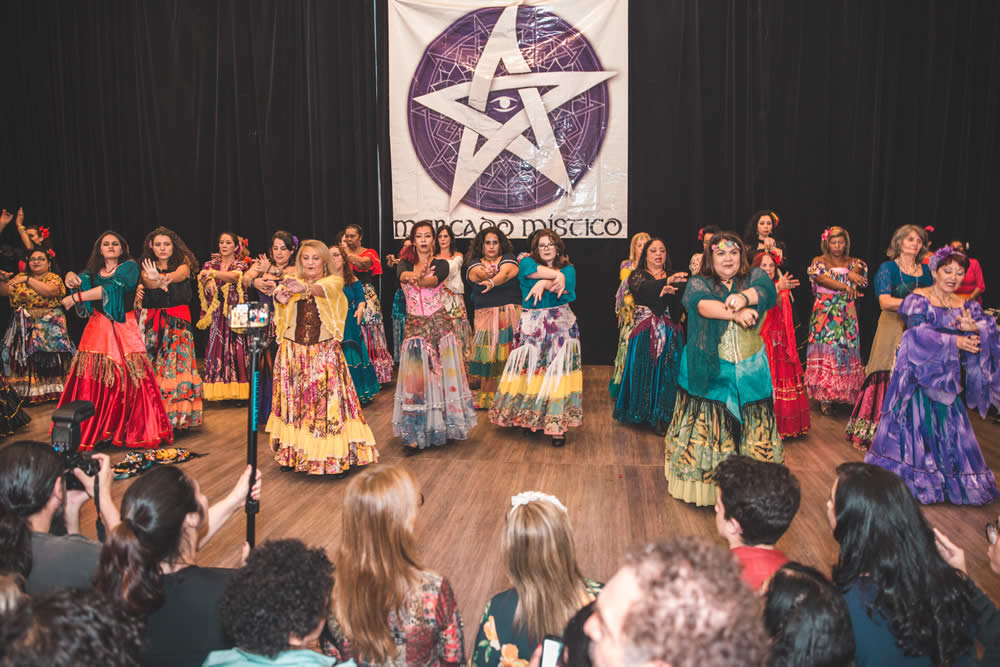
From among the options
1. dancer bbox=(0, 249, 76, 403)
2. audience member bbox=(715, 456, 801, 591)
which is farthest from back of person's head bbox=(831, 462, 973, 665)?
dancer bbox=(0, 249, 76, 403)

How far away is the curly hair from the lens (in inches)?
33.4

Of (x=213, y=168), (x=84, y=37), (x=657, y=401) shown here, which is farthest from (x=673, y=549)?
(x=84, y=37)

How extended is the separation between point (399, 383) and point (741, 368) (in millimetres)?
2463

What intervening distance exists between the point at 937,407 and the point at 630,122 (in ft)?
15.2

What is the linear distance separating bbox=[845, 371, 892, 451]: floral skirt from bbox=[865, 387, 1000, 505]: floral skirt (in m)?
0.85

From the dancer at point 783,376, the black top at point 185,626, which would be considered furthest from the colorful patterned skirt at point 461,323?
the black top at point 185,626

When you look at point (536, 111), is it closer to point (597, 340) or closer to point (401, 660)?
point (597, 340)

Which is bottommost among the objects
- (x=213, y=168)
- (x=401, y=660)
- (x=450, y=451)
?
(x=450, y=451)

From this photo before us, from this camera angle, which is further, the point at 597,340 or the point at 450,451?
the point at 597,340

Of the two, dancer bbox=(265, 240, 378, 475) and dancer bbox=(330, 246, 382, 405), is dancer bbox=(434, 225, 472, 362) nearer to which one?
dancer bbox=(330, 246, 382, 405)

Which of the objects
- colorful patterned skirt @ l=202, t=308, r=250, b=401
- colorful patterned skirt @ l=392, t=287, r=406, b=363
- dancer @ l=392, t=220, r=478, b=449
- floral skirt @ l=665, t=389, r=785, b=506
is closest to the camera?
floral skirt @ l=665, t=389, r=785, b=506

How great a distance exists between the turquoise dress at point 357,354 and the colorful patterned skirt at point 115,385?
170 cm

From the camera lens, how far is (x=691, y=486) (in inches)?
150

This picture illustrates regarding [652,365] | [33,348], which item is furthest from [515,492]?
[33,348]
